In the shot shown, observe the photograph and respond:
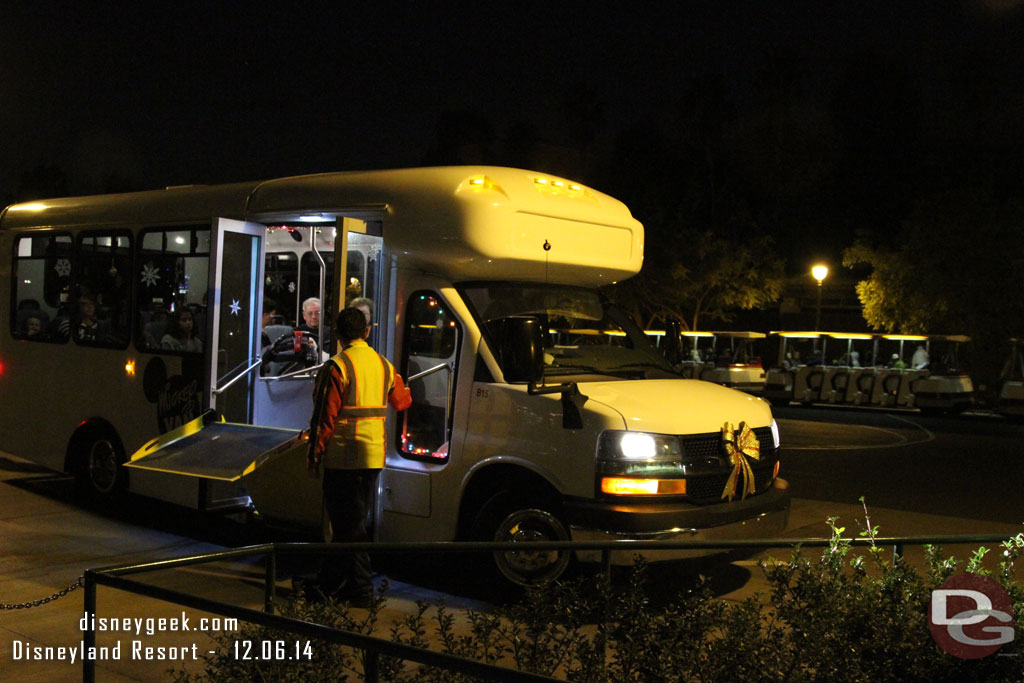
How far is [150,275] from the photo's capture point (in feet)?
29.3

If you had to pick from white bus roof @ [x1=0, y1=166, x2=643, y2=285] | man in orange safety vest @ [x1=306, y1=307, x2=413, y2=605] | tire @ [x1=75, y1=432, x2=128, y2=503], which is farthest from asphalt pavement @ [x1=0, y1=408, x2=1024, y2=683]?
white bus roof @ [x1=0, y1=166, x2=643, y2=285]

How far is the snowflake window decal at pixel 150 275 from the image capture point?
8875 mm

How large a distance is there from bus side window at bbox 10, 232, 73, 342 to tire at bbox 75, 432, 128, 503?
1118 mm

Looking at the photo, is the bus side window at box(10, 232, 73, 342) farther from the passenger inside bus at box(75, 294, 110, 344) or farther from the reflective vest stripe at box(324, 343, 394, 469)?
the reflective vest stripe at box(324, 343, 394, 469)

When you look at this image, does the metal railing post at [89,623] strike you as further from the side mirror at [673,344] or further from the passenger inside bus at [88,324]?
the passenger inside bus at [88,324]

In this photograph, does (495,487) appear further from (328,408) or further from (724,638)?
(724,638)

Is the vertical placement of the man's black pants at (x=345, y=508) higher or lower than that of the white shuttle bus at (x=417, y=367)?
lower

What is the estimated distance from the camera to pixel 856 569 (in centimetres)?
446

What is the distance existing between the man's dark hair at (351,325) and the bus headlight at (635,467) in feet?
5.74

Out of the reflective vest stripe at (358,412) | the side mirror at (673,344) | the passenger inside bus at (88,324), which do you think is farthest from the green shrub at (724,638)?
the passenger inside bus at (88,324)

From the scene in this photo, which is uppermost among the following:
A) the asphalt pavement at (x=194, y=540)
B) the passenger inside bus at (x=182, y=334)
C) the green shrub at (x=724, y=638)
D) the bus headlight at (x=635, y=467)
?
the passenger inside bus at (x=182, y=334)

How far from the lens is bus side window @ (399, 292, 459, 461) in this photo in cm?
698

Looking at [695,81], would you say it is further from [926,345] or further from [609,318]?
[609,318]

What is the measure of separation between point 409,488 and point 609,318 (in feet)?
6.64
